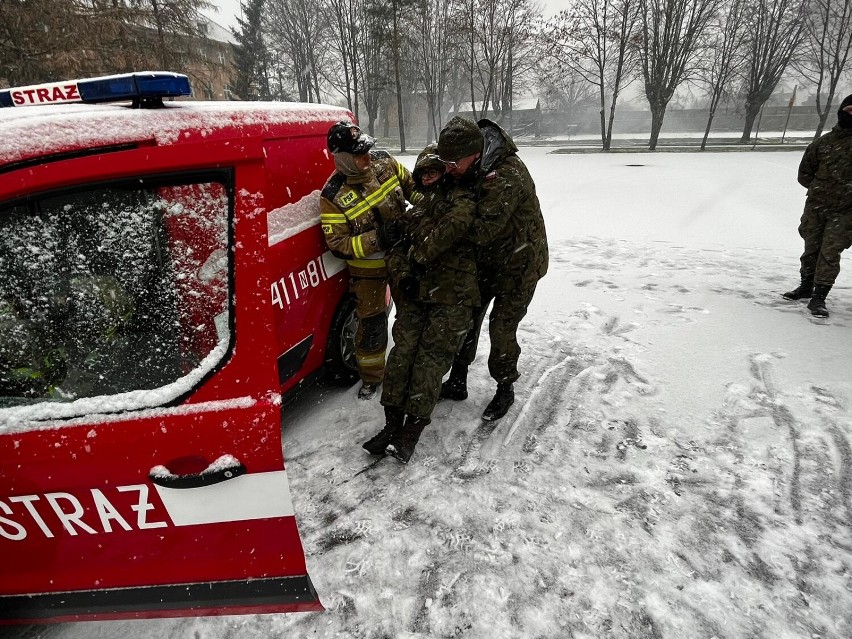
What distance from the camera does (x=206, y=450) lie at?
1.24 metres

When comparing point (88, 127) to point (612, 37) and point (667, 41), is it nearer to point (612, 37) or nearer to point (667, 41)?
point (667, 41)

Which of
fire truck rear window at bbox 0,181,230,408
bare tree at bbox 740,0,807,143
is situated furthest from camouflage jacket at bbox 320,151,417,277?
bare tree at bbox 740,0,807,143

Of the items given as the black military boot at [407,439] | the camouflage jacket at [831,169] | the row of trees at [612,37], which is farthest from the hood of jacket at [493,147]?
Answer: the row of trees at [612,37]

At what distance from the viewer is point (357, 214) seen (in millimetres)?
2771

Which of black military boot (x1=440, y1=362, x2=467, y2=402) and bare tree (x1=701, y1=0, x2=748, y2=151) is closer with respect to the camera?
black military boot (x1=440, y1=362, x2=467, y2=402)

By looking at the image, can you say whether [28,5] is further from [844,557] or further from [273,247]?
[844,557]

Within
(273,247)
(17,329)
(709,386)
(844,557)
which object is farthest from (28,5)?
(844,557)

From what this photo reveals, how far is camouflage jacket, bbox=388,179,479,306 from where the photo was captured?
2.43 m

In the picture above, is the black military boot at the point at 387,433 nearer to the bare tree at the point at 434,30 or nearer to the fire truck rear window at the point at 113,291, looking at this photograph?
the fire truck rear window at the point at 113,291

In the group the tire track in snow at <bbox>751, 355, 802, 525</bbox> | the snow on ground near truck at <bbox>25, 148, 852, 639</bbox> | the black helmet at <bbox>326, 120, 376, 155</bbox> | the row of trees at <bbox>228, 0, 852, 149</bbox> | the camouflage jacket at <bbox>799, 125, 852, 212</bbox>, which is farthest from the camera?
the row of trees at <bbox>228, 0, 852, 149</bbox>

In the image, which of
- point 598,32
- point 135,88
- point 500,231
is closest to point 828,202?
point 500,231

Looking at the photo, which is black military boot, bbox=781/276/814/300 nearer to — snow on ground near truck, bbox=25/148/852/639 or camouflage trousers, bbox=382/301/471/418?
snow on ground near truck, bbox=25/148/852/639

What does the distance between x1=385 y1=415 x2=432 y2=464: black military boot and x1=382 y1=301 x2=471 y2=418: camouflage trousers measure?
61 mm

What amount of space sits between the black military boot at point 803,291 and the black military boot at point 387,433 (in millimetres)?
4336
